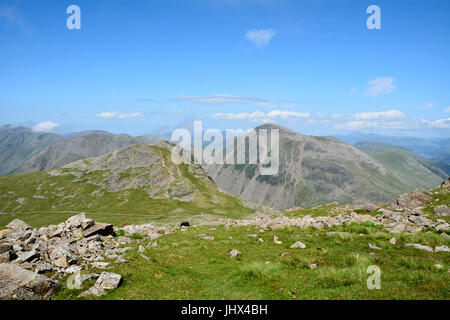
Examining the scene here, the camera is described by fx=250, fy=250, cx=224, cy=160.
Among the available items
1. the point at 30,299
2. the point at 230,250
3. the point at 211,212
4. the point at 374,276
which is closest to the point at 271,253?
the point at 230,250

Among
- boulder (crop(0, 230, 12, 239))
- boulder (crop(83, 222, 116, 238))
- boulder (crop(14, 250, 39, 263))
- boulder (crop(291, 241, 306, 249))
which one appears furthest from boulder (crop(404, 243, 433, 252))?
boulder (crop(0, 230, 12, 239))

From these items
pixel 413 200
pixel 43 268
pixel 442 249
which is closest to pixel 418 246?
pixel 442 249

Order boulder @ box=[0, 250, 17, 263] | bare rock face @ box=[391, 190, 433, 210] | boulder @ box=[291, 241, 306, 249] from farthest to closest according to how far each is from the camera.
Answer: bare rock face @ box=[391, 190, 433, 210]
boulder @ box=[291, 241, 306, 249]
boulder @ box=[0, 250, 17, 263]

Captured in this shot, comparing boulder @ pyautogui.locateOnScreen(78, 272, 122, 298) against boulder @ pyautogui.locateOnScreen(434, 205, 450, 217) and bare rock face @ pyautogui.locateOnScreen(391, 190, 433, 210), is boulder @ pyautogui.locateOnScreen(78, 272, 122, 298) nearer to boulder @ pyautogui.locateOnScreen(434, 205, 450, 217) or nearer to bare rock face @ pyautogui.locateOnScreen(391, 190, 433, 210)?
boulder @ pyautogui.locateOnScreen(434, 205, 450, 217)

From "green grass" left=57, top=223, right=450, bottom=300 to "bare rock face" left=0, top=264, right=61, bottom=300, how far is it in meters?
0.67

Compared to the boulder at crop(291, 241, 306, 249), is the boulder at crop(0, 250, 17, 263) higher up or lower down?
higher up

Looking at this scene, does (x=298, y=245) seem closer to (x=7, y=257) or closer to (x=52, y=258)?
(x=52, y=258)

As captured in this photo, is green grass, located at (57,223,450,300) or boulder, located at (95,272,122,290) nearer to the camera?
green grass, located at (57,223,450,300)

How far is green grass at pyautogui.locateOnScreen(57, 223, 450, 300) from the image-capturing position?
1192 centimetres

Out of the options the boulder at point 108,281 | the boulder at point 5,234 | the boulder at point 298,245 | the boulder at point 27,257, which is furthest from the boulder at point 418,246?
the boulder at point 5,234

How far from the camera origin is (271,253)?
20.0m

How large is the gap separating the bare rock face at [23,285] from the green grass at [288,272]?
2.18 ft

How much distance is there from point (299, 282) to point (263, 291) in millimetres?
2201
